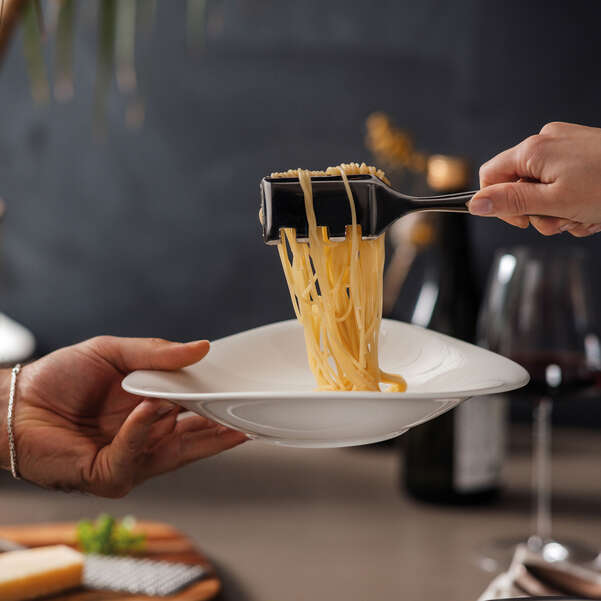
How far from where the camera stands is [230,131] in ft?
5.30

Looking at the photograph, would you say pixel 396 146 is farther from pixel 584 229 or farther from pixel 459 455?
pixel 584 229

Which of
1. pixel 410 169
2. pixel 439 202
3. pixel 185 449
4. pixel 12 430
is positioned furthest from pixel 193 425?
pixel 410 169

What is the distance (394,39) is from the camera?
1552 mm

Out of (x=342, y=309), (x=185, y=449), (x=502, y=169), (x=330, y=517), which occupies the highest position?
(x=502, y=169)

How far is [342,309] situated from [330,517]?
1.39 ft

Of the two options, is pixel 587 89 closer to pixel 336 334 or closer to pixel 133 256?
pixel 133 256

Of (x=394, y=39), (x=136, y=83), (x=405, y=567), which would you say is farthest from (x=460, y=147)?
(x=405, y=567)

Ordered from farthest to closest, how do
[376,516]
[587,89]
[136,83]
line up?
[136,83] → [587,89] → [376,516]

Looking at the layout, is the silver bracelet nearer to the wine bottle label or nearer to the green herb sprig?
the green herb sprig

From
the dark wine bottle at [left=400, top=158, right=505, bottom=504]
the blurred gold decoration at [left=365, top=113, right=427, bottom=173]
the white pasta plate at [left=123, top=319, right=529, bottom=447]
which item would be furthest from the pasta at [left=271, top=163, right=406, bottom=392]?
the blurred gold decoration at [left=365, top=113, right=427, bottom=173]

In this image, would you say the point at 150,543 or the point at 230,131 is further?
the point at 230,131

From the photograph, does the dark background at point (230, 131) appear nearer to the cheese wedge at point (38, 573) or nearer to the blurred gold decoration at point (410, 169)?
the blurred gold decoration at point (410, 169)

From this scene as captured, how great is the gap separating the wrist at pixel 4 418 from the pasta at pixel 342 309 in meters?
0.26

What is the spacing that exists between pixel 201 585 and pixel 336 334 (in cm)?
30
